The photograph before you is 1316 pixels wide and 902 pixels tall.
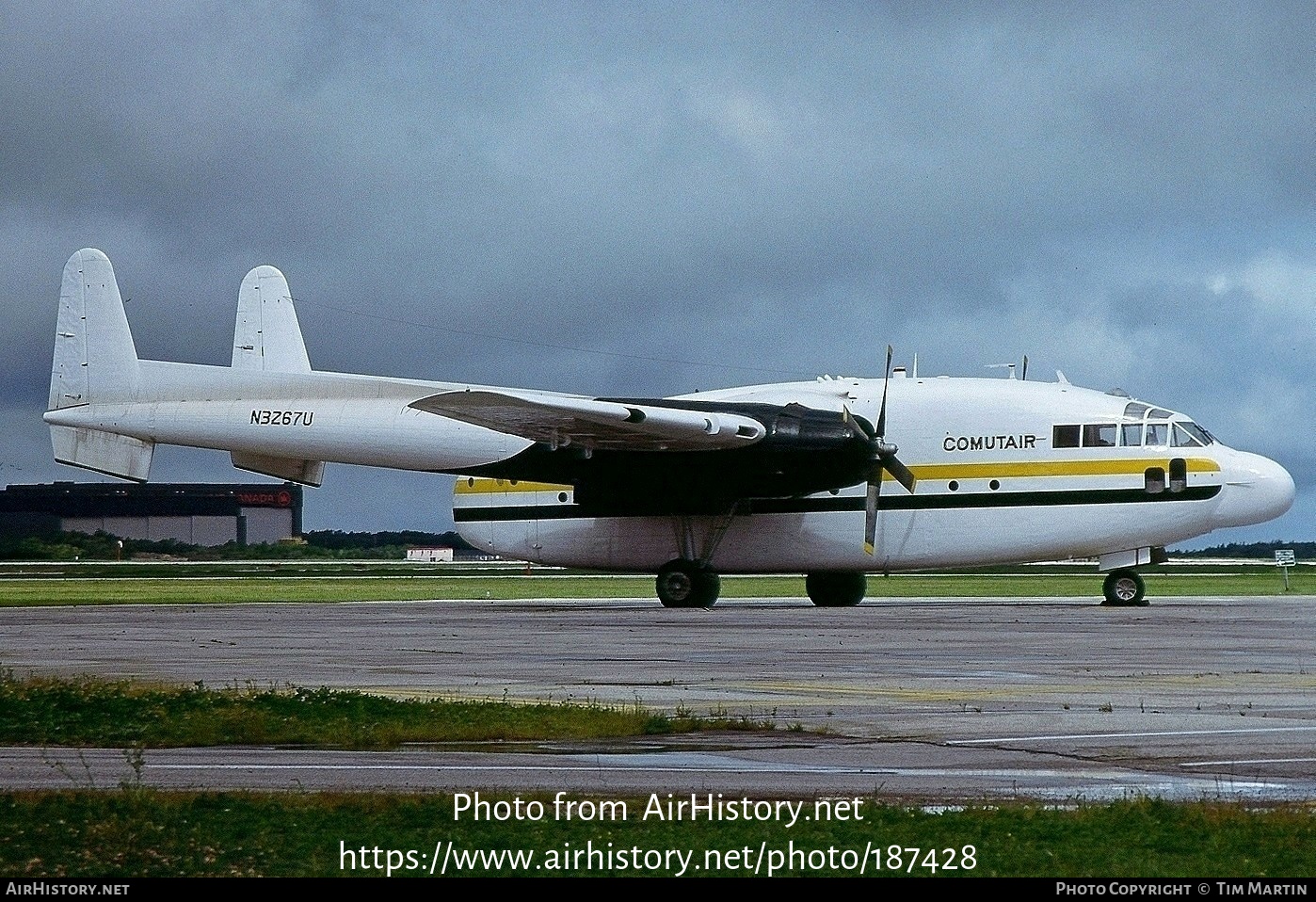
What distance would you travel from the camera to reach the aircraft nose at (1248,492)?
35.8 meters

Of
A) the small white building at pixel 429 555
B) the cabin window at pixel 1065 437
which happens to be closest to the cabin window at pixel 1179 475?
the cabin window at pixel 1065 437

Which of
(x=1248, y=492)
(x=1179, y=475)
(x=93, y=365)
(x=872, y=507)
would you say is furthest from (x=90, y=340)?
(x=1248, y=492)

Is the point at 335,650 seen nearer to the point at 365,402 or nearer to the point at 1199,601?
the point at 365,402

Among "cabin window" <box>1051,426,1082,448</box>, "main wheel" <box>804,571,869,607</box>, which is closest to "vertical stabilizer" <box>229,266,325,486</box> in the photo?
"main wheel" <box>804,571,869,607</box>

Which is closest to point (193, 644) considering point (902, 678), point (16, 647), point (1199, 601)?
point (16, 647)

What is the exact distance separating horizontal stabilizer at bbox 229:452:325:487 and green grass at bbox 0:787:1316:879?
33.2 m

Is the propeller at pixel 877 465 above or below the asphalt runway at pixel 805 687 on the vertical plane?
above

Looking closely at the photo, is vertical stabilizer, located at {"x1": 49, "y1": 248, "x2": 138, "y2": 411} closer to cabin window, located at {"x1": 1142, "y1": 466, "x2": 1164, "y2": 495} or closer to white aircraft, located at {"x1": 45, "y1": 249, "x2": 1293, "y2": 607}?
white aircraft, located at {"x1": 45, "y1": 249, "x2": 1293, "y2": 607}

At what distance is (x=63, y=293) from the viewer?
44.0 m

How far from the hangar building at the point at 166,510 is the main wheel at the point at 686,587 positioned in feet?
204

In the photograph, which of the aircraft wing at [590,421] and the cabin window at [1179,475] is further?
the cabin window at [1179,475]

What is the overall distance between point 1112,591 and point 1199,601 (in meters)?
3.36

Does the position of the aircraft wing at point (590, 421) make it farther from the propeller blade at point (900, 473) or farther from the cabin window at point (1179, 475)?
the cabin window at point (1179, 475)

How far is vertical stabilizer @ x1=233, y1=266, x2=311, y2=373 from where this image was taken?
4597 centimetres
